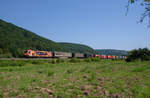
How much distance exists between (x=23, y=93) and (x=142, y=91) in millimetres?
4226

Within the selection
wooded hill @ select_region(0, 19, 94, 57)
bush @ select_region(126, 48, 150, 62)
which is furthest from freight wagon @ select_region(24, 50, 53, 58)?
bush @ select_region(126, 48, 150, 62)

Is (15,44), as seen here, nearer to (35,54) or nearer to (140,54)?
(35,54)

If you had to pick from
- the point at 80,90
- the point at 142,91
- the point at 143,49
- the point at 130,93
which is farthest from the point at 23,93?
the point at 143,49

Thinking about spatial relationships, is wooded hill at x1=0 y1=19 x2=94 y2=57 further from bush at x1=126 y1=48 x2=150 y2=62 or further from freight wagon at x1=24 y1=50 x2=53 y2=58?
bush at x1=126 y1=48 x2=150 y2=62

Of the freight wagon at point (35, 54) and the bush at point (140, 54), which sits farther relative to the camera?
the freight wagon at point (35, 54)

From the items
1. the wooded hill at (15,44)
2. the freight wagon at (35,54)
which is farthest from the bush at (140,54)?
the wooded hill at (15,44)

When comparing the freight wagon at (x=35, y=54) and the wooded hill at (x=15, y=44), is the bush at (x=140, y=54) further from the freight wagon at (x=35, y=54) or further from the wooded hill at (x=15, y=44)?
the wooded hill at (x=15, y=44)

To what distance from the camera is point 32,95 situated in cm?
469

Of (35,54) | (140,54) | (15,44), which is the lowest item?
(35,54)

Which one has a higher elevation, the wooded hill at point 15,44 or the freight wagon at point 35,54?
the wooded hill at point 15,44

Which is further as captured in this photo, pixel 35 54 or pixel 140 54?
pixel 35 54

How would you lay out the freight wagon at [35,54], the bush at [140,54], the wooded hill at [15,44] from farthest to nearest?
the wooded hill at [15,44] < the freight wagon at [35,54] < the bush at [140,54]

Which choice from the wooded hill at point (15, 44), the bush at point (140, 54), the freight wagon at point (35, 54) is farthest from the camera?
the wooded hill at point (15, 44)

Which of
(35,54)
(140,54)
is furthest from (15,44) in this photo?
(140,54)
